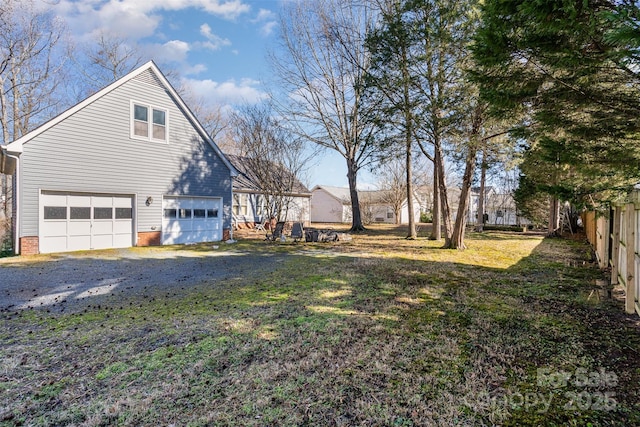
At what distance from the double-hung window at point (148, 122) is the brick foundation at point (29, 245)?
4810mm

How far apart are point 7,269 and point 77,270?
6.08 feet

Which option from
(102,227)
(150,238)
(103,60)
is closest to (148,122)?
(102,227)

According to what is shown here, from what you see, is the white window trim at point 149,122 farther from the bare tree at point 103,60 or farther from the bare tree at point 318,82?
the bare tree at point 103,60

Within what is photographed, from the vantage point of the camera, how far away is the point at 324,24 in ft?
59.6

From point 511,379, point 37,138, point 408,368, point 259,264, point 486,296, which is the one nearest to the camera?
point 511,379

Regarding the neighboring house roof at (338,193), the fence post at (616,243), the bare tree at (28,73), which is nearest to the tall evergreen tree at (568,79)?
the fence post at (616,243)

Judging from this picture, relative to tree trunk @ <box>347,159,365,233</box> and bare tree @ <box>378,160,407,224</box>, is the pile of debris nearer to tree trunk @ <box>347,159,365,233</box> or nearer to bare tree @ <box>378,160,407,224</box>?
tree trunk @ <box>347,159,365,233</box>

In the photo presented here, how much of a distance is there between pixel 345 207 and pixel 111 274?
31.8 meters

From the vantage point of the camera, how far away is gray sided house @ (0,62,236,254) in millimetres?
10562

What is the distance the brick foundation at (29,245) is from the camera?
10.3 metres

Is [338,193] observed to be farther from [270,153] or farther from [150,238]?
[150,238]

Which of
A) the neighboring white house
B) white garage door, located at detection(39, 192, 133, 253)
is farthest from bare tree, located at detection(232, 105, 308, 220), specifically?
the neighboring white house

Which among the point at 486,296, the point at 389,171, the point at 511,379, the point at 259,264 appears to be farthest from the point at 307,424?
the point at 389,171

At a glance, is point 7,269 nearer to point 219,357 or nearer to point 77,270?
point 77,270
